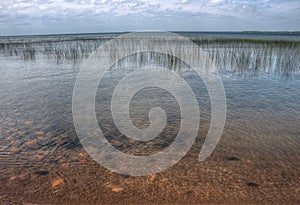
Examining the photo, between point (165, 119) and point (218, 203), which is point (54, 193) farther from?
point (165, 119)

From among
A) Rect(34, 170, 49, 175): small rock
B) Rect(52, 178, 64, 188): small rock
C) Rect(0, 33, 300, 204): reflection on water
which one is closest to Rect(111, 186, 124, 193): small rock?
Rect(0, 33, 300, 204): reflection on water

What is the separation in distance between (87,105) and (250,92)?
6496 millimetres

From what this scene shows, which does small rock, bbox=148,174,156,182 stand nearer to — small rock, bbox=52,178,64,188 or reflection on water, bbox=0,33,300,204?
reflection on water, bbox=0,33,300,204

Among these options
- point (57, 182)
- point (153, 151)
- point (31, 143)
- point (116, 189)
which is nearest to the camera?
point (116, 189)

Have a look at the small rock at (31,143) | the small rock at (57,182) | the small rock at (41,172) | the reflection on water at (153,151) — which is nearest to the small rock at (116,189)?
the reflection on water at (153,151)

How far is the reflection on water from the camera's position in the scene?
422 centimetres

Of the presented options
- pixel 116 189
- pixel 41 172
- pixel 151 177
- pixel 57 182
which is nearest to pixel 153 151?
pixel 151 177

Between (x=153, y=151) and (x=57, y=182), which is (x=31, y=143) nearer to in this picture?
(x=57, y=182)

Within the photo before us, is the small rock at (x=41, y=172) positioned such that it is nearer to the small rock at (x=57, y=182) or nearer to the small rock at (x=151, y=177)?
the small rock at (x=57, y=182)

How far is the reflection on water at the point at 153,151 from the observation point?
4.22 meters

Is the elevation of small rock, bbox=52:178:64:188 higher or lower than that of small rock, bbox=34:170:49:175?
lower

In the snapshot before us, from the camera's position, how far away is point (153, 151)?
18.7 ft

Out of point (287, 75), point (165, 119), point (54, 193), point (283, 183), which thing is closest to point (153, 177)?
point (54, 193)

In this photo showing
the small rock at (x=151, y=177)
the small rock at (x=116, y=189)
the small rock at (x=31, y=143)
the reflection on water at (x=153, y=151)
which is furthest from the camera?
the small rock at (x=31, y=143)
